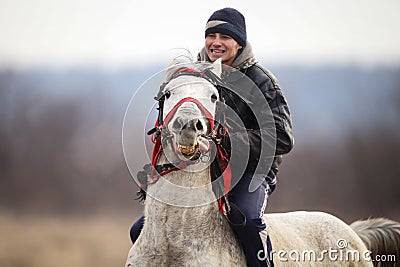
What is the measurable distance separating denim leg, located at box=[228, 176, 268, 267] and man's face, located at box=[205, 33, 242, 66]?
0.90 meters

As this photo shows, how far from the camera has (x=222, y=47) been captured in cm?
479

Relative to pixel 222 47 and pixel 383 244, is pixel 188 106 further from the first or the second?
pixel 383 244

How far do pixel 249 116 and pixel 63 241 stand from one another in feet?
25.5

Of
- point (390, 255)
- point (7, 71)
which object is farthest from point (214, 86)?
point (7, 71)

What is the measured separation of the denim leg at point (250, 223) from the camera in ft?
14.5

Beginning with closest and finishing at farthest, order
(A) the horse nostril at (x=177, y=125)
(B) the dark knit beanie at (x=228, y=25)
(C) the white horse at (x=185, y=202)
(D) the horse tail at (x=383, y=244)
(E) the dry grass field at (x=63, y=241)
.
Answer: (A) the horse nostril at (x=177, y=125), (C) the white horse at (x=185, y=202), (B) the dark knit beanie at (x=228, y=25), (D) the horse tail at (x=383, y=244), (E) the dry grass field at (x=63, y=241)

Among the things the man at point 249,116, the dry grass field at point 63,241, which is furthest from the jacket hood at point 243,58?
the dry grass field at point 63,241

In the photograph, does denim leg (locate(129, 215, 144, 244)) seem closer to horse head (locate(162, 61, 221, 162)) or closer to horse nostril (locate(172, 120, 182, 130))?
horse head (locate(162, 61, 221, 162))

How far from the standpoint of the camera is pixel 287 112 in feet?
15.6

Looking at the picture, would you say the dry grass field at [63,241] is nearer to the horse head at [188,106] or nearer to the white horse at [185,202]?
the white horse at [185,202]

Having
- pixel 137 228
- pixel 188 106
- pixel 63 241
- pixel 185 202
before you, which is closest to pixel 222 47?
pixel 188 106

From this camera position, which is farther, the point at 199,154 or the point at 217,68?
the point at 217,68

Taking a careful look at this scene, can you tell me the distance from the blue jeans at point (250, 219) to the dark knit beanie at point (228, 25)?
1.00 metres

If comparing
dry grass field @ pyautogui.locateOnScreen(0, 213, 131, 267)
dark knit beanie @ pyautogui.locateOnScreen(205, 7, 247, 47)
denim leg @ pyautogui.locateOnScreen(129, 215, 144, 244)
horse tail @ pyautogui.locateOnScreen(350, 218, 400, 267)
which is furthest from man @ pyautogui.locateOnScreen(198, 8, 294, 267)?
dry grass field @ pyautogui.locateOnScreen(0, 213, 131, 267)
